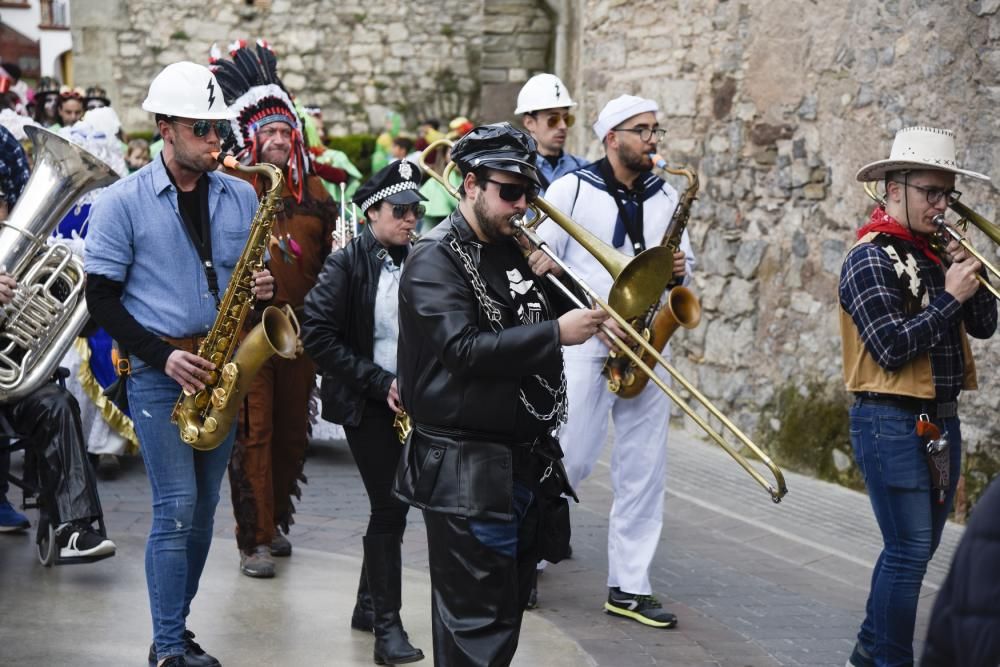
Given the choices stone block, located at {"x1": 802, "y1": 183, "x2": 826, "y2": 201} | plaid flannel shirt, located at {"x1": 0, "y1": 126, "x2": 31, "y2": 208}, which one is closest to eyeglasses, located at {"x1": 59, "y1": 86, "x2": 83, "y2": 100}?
plaid flannel shirt, located at {"x1": 0, "y1": 126, "x2": 31, "y2": 208}

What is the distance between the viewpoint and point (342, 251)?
561cm

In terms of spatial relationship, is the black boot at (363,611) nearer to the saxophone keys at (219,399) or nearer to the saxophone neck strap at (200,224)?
the saxophone keys at (219,399)

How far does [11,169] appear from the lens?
22.4 feet

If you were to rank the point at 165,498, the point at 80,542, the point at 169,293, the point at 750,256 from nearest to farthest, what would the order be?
the point at 165,498 < the point at 169,293 < the point at 80,542 < the point at 750,256

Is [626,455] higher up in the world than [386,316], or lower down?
lower down

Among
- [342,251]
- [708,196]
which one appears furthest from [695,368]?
[342,251]

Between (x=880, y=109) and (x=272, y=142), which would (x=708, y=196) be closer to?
(x=880, y=109)

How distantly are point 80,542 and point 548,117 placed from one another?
3.14 metres

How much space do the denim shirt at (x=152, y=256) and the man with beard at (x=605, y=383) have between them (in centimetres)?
172

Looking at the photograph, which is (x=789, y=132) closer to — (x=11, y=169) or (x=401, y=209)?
(x=401, y=209)

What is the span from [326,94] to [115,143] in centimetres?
983

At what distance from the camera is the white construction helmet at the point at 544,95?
7223 millimetres

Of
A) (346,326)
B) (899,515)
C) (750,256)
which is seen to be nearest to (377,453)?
(346,326)

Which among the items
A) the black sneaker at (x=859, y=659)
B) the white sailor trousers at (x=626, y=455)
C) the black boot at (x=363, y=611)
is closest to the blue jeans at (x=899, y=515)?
the black sneaker at (x=859, y=659)
